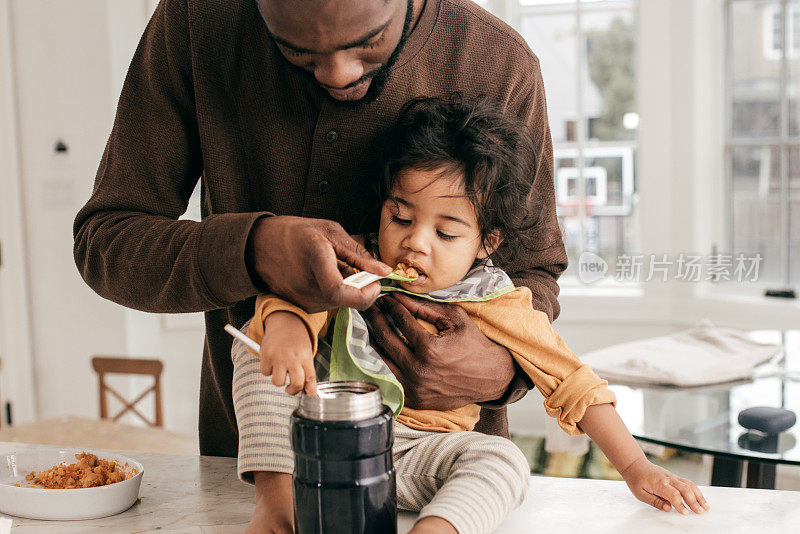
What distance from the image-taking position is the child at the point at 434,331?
32.3 inches

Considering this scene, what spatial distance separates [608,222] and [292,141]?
3049 millimetres

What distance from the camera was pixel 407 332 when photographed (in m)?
1.02

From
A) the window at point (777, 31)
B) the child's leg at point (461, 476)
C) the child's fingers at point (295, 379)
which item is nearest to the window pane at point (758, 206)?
the window at point (777, 31)

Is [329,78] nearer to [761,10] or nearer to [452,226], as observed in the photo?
[452,226]

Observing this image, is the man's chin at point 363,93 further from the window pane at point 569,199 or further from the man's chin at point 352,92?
the window pane at point 569,199

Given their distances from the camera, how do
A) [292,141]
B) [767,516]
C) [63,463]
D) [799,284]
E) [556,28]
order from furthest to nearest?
[556,28] < [799,284] < [292,141] < [63,463] < [767,516]

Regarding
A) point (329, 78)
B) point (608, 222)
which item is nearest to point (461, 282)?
point (329, 78)

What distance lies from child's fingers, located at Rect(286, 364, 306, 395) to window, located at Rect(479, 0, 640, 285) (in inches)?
128

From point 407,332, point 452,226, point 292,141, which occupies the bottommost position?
point 407,332

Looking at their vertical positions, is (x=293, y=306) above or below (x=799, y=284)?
above

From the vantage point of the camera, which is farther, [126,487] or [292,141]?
[292,141]

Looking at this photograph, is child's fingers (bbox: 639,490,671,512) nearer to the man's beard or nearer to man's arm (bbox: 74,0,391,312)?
man's arm (bbox: 74,0,391,312)

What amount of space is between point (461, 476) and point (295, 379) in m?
0.21

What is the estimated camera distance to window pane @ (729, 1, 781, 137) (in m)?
3.59
